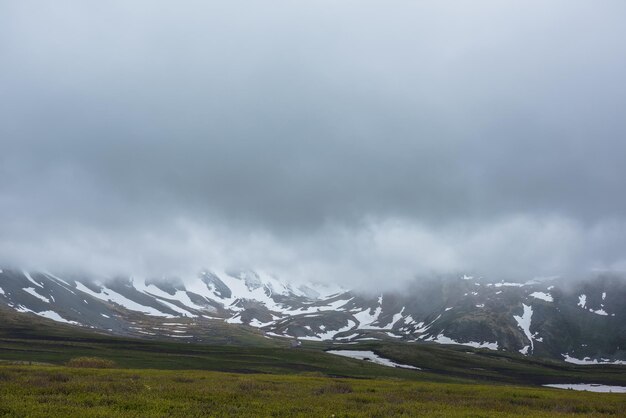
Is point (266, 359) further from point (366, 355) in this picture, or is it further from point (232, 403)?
point (232, 403)

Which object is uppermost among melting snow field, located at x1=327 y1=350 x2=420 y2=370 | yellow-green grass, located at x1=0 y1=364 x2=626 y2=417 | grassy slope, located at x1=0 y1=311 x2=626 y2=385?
yellow-green grass, located at x1=0 y1=364 x2=626 y2=417

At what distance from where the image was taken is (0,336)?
134625 millimetres

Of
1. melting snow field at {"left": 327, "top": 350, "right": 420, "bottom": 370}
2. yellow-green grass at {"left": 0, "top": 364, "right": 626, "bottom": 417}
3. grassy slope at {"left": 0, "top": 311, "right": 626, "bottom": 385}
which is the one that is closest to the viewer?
yellow-green grass at {"left": 0, "top": 364, "right": 626, "bottom": 417}

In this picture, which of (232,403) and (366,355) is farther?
(366,355)

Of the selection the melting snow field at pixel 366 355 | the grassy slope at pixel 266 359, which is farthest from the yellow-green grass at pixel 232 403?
the melting snow field at pixel 366 355

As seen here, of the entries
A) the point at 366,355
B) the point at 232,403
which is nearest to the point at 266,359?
the point at 366,355

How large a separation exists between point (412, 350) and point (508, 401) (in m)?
144

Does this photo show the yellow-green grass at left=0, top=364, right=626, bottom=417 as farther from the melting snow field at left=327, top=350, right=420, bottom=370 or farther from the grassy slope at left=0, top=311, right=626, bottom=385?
the melting snow field at left=327, top=350, right=420, bottom=370

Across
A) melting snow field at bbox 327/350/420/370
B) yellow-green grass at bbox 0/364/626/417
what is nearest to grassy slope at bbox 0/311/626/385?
melting snow field at bbox 327/350/420/370

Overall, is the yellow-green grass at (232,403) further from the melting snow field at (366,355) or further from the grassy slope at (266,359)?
the melting snow field at (366,355)

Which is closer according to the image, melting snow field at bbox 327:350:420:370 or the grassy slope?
the grassy slope

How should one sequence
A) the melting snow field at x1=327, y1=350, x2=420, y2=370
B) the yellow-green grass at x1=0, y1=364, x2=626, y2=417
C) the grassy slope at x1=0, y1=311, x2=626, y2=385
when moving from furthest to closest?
the melting snow field at x1=327, y1=350, x2=420, y2=370, the grassy slope at x1=0, y1=311, x2=626, y2=385, the yellow-green grass at x1=0, y1=364, x2=626, y2=417

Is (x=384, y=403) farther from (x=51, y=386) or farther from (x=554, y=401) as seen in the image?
(x=51, y=386)

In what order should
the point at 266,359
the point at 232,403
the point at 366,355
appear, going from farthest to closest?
the point at 366,355
the point at 266,359
the point at 232,403
